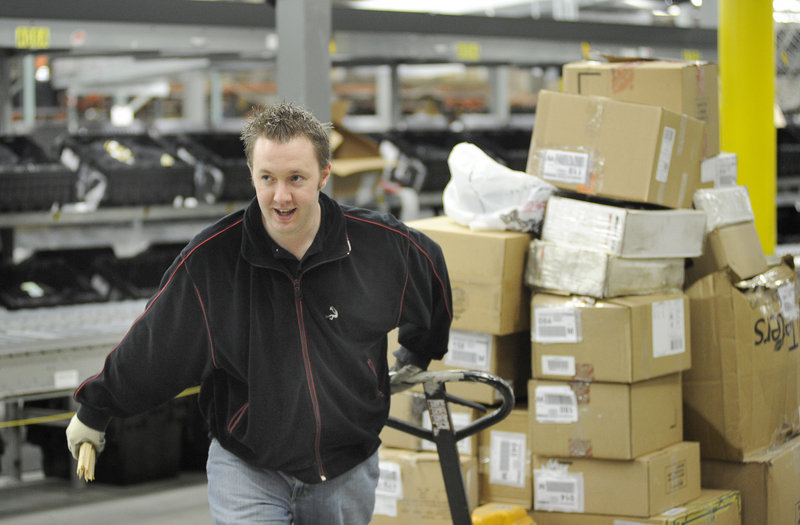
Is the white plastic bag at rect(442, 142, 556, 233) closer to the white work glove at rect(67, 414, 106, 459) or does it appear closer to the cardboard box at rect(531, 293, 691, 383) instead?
the cardboard box at rect(531, 293, 691, 383)

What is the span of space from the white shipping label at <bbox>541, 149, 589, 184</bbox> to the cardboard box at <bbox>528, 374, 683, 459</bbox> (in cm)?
72

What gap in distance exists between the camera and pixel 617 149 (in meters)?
3.46

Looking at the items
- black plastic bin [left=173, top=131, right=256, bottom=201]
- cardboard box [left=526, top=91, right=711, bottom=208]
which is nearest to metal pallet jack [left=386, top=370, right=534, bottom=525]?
cardboard box [left=526, top=91, right=711, bottom=208]

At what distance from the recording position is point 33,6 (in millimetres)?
4164

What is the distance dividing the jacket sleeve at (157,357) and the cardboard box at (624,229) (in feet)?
5.20

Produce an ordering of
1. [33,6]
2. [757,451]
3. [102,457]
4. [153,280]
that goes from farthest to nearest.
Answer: [153,280] → [102,457] → [33,6] → [757,451]

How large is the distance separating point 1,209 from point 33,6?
3.39 feet

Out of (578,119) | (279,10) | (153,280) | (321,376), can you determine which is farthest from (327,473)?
(153,280)

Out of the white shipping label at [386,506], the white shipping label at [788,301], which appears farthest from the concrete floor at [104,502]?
the white shipping label at [788,301]

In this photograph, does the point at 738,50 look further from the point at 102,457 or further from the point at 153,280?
the point at 102,457

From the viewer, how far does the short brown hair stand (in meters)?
2.12

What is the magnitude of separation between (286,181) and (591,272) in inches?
59.3

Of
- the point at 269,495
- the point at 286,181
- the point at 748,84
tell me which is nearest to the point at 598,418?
the point at 269,495

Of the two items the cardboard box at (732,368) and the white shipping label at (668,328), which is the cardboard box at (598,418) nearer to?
the white shipping label at (668,328)
